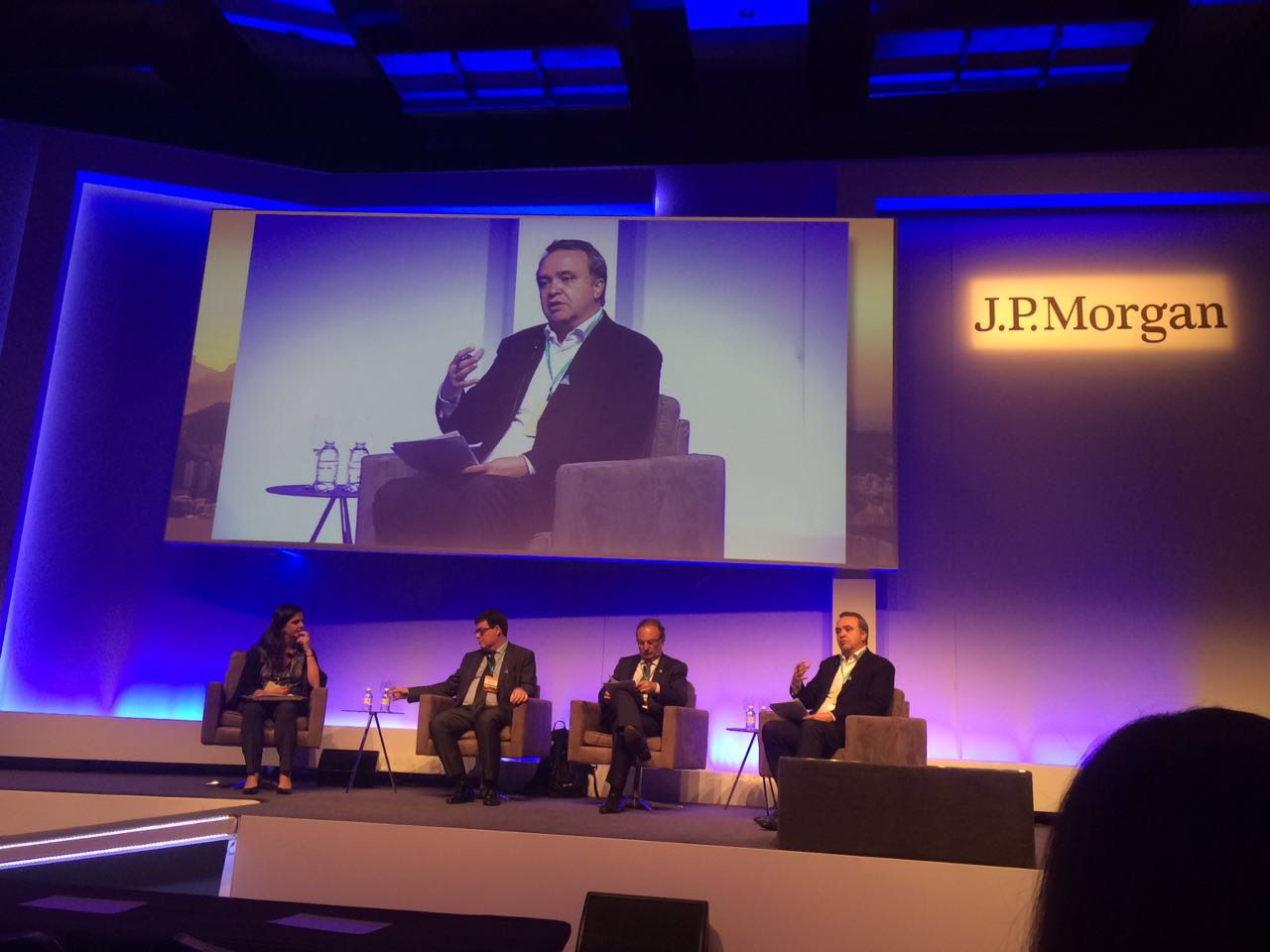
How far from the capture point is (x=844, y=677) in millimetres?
5281

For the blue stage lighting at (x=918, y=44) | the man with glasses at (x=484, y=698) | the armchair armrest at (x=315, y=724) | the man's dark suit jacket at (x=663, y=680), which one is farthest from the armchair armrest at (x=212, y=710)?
the blue stage lighting at (x=918, y=44)

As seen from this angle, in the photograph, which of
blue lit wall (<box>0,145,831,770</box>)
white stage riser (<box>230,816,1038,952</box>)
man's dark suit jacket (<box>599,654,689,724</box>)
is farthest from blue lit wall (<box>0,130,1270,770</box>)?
white stage riser (<box>230,816,1038,952</box>)

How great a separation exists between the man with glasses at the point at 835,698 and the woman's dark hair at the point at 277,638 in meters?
2.64

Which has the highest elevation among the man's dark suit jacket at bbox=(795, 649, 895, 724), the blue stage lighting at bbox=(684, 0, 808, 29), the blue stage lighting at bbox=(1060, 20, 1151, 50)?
the blue stage lighting at bbox=(684, 0, 808, 29)

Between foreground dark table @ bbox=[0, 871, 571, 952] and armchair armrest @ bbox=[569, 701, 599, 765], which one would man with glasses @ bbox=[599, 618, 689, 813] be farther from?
foreground dark table @ bbox=[0, 871, 571, 952]

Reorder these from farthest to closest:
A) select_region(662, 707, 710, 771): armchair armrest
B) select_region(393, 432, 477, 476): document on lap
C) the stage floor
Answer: select_region(393, 432, 477, 476): document on lap → select_region(662, 707, 710, 771): armchair armrest → the stage floor

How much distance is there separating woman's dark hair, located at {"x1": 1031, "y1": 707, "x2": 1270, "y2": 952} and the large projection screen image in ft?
17.4

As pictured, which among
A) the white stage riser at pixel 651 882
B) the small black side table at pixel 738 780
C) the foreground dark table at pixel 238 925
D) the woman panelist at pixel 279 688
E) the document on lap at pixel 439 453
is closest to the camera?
the foreground dark table at pixel 238 925

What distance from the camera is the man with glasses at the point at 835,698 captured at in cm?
498

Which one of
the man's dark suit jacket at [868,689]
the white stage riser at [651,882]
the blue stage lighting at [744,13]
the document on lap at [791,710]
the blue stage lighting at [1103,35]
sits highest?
the blue stage lighting at [744,13]

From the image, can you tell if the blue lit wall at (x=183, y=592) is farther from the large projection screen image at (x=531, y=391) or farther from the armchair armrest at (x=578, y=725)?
the armchair armrest at (x=578, y=725)

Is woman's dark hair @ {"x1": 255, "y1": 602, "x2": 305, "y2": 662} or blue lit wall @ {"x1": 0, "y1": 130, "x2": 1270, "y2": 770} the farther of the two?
blue lit wall @ {"x1": 0, "y1": 130, "x2": 1270, "y2": 770}

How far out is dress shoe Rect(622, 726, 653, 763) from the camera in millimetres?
5098

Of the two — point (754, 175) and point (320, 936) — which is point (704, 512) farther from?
point (320, 936)
